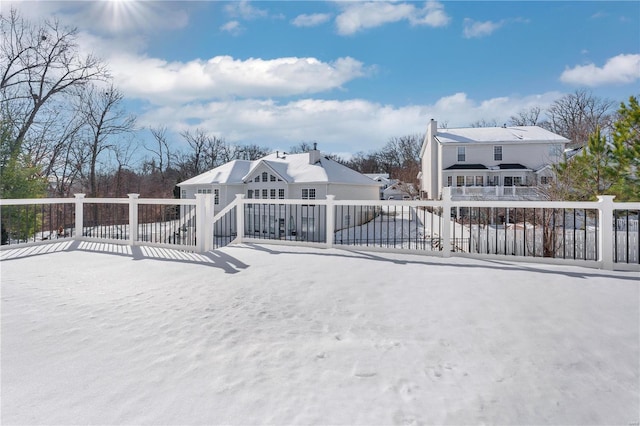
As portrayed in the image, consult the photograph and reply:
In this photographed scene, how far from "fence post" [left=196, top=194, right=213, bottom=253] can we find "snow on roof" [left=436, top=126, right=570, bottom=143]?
22342 mm

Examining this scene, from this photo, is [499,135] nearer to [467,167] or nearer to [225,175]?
[467,167]

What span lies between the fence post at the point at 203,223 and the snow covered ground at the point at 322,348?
1.56 m

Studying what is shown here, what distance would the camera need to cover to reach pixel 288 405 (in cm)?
173

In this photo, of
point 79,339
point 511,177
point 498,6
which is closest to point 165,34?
point 498,6

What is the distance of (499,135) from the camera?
83.4 ft

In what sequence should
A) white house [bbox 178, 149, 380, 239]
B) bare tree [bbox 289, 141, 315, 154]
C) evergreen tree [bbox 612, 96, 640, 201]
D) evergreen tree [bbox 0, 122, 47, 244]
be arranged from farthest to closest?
bare tree [bbox 289, 141, 315, 154] → white house [bbox 178, 149, 380, 239] → evergreen tree [bbox 0, 122, 47, 244] → evergreen tree [bbox 612, 96, 640, 201]

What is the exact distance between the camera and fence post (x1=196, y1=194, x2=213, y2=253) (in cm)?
586

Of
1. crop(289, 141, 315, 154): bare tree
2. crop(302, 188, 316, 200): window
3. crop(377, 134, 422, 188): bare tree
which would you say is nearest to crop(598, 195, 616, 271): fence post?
crop(302, 188, 316, 200): window

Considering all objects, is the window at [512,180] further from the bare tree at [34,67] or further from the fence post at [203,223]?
the bare tree at [34,67]

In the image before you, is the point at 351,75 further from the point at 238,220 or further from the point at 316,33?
the point at 238,220

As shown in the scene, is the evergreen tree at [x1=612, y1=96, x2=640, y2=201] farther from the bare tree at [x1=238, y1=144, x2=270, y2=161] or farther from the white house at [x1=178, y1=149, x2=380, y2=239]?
the bare tree at [x1=238, y1=144, x2=270, y2=161]

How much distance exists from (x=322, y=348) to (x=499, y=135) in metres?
27.4

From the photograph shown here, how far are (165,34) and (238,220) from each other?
25.6 feet

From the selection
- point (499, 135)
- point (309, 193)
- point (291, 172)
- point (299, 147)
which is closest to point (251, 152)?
point (299, 147)
